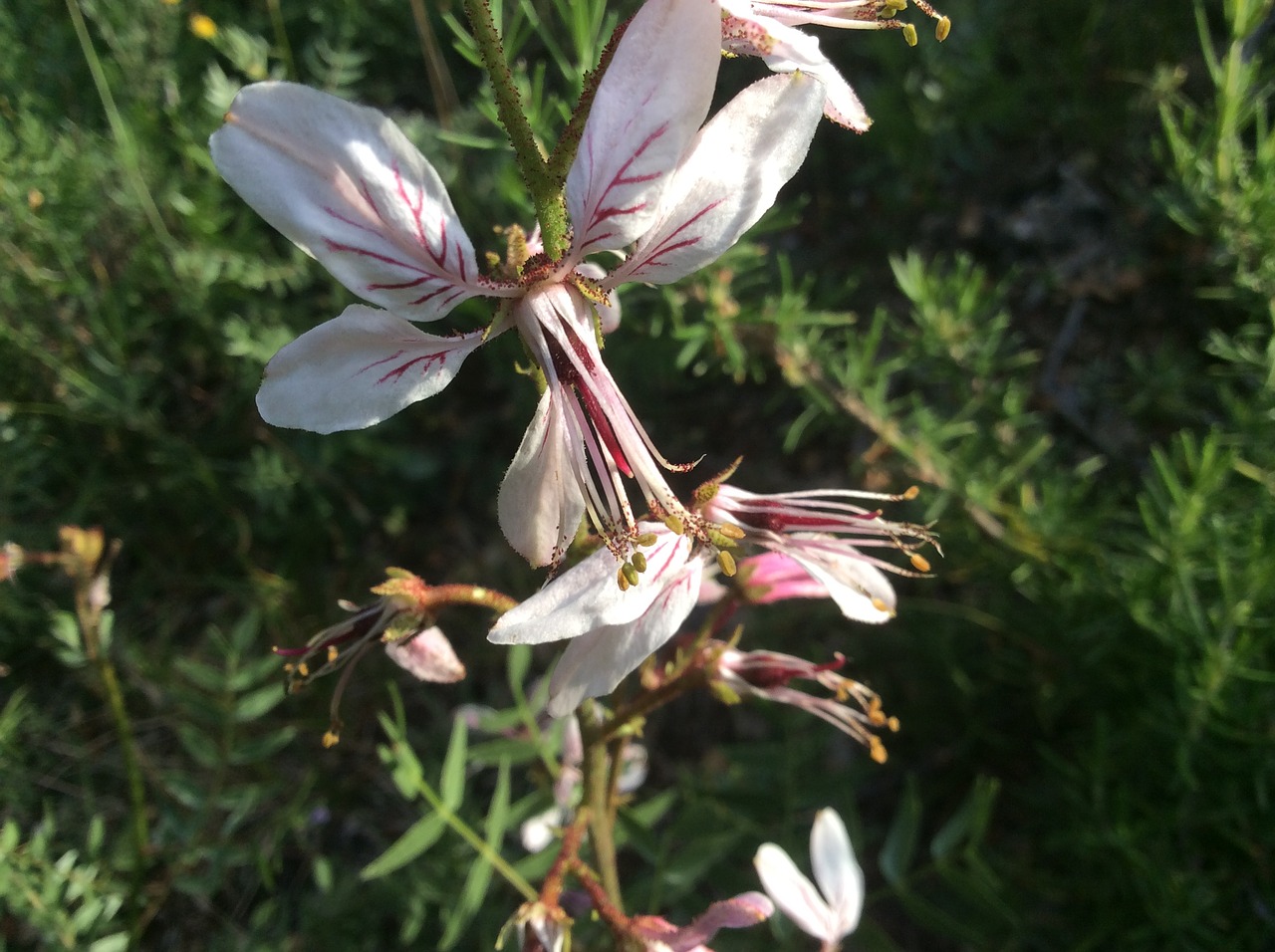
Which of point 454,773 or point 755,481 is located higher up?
point 454,773

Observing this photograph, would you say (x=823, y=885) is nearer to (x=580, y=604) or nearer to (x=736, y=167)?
(x=580, y=604)

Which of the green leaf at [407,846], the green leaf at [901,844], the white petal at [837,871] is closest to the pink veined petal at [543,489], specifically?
the green leaf at [407,846]

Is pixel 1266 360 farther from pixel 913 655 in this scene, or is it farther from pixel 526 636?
pixel 526 636

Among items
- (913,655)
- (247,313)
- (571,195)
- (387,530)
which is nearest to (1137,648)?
(913,655)

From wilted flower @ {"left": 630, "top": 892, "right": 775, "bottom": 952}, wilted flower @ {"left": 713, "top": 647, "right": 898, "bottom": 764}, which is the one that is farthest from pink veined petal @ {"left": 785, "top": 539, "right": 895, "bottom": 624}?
wilted flower @ {"left": 630, "top": 892, "right": 775, "bottom": 952}

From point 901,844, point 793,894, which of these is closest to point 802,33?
point 793,894
